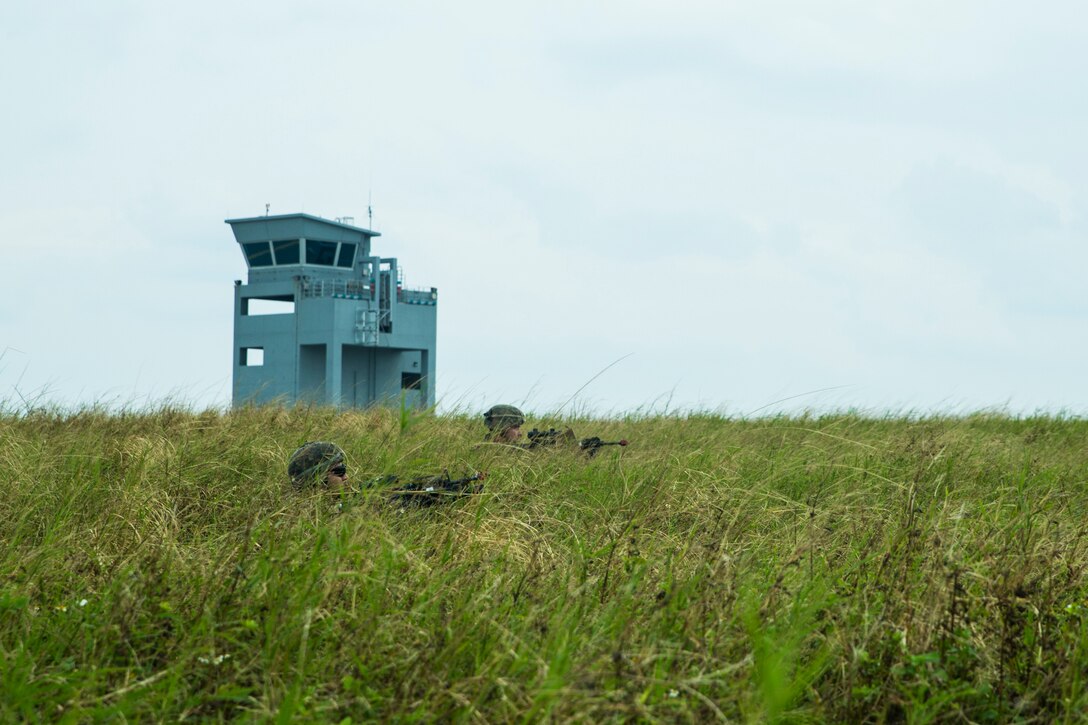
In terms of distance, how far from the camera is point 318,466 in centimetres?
589

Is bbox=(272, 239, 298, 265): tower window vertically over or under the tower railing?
over

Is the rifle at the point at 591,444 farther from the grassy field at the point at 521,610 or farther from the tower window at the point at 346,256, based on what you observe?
the tower window at the point at 346,256

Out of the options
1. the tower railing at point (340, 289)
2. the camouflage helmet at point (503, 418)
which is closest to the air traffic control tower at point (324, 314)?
the tower railing at point (340, 289)

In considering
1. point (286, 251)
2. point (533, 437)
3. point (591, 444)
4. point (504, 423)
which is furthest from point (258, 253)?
point (591, 444)

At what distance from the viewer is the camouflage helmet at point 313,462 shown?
5887 mm

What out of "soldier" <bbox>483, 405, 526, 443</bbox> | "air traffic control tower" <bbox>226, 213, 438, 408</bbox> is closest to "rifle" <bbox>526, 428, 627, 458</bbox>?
"soldier" <bbox>483, 405, 526, 443</bbox>

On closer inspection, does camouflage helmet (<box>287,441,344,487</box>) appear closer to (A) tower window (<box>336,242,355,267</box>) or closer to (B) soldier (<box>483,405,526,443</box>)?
(B) soldier (<box>483,405,526,443</box>)

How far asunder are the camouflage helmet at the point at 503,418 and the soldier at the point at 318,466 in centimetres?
253

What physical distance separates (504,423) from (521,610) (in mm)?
4641

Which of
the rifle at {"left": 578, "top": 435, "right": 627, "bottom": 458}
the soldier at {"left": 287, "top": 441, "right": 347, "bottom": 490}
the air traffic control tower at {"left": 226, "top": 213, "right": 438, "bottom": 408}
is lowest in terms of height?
the soldier at {"left": 287, "top": 441, "right": 347, "bottom": 490}

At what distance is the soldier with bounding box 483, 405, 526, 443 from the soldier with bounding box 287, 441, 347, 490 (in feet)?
6.70

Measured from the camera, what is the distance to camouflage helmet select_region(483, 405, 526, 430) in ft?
28.0

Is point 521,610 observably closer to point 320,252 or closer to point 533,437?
point 533,437

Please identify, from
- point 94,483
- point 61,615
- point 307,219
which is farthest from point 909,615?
point 307,219
